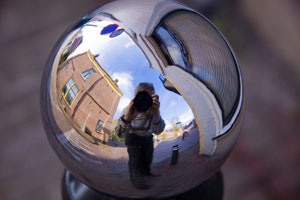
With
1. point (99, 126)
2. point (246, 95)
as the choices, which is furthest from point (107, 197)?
point (246, 95)

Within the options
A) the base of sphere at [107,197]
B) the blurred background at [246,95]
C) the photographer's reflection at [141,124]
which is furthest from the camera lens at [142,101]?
the blurred background at [246,95]

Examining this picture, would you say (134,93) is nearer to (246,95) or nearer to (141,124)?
(141,124)

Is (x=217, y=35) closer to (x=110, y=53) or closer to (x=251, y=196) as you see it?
(x=110, y=53)

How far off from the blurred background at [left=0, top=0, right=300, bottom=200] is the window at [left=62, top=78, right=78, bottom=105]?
0.92 metres

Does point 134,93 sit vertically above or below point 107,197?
above

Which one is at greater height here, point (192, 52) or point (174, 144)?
point (192, 52)

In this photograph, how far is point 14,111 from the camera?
1.94 metres

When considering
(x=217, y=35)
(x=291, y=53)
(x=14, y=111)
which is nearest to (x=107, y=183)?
(x=217, y=35)

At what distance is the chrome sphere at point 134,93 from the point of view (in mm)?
498

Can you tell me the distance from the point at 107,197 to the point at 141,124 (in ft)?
0.81

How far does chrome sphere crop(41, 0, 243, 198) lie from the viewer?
498 millimetres

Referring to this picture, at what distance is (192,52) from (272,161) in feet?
4.40

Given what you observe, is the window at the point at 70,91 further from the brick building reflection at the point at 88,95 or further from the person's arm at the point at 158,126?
the person's arm at the point at 158,126

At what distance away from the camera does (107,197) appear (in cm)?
68
